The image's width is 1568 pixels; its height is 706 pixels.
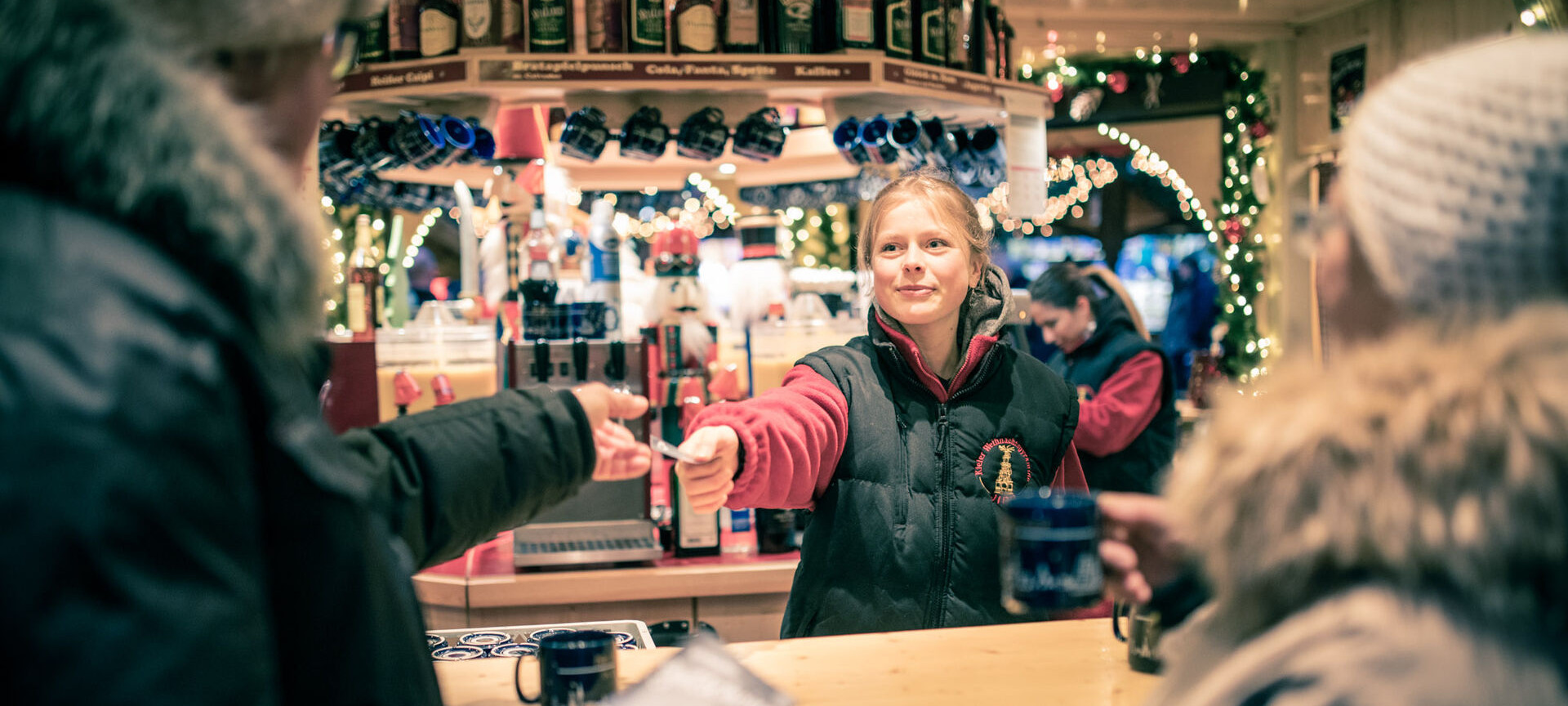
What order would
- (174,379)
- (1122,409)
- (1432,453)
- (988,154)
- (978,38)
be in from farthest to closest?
(988,154) → (978,38) → (1122,409) → (1432,453) → (174,379)

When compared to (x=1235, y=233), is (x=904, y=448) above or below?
below

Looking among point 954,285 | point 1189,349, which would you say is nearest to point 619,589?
point 954,285

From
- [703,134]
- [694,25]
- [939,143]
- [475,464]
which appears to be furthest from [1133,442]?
[475,464]

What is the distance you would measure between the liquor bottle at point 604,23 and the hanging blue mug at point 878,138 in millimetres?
975

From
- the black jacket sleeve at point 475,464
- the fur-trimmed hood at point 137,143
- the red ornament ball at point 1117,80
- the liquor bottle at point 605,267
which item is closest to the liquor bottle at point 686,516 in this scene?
the liquor bottle at point 605,267

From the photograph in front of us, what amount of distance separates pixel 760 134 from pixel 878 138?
1.53ft

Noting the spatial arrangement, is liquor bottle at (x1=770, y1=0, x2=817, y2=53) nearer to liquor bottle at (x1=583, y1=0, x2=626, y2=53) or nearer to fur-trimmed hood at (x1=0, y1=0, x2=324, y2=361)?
liquor bottle at (x1=583, y1=0, x2=626, y2=53)

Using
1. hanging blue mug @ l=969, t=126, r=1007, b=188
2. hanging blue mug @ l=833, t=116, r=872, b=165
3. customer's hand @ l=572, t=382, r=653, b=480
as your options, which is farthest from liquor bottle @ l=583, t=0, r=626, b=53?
customer's hand @ l=572, t=382, r=653, b=480

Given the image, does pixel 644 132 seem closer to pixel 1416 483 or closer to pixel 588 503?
pixel 588 503

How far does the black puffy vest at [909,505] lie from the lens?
1950 millimetres

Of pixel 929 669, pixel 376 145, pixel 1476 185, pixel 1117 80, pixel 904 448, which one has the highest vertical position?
pixel 1117 80

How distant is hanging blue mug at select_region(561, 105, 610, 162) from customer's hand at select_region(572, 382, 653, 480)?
2.21 meters

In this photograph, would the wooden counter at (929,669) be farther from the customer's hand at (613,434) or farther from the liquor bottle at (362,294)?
the liquor bottle at (362,294)

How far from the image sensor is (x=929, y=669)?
1.49 meters
